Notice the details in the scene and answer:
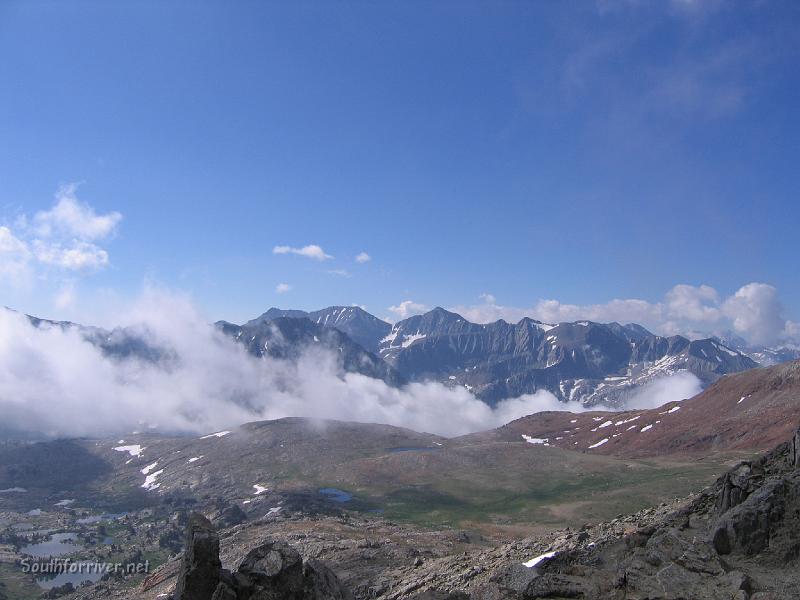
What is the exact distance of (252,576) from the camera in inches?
734

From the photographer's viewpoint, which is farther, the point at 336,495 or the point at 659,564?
the point at 336,495

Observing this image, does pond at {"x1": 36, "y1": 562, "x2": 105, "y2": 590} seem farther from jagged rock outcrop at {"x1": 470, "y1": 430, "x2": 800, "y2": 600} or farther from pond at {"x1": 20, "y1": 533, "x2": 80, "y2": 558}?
jagged rock outcrop at {"x1": 470, "y1": 430, "x2": 800, "y2": 600}

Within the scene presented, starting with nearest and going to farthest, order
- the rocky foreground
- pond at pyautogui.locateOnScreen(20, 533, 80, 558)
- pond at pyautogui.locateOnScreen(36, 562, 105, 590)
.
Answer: the rocky foreground → pond at pyautogui.locateOnScreen(36, 562, 105, 590) → pond at pyautogui.locateOnScreen(20, 533, 80, 558)

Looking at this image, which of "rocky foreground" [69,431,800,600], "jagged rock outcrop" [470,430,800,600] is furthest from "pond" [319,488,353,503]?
"jagged rock outcrop" [470,430,800,600]

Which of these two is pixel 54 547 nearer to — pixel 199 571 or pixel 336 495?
pixel 336 495

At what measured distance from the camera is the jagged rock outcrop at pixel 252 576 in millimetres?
18141

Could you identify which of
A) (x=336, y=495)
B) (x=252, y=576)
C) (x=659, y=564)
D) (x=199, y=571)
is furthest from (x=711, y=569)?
(x=336, y=495)

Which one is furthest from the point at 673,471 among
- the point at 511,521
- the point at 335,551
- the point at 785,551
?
the point at 785,551

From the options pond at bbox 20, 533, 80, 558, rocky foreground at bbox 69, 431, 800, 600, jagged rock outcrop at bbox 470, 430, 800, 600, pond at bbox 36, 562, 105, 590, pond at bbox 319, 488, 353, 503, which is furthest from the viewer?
pond at bbox 319, 488, 353, 503

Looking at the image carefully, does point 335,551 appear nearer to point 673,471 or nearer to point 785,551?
point 785,551

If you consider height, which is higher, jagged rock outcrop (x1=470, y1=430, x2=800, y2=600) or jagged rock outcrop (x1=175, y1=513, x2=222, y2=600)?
jagged rock outcrop (x1=175, y1=513, x2=222, y2=600)

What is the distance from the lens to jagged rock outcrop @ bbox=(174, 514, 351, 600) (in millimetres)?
18141

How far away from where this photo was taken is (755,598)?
657 inches

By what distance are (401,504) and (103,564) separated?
84.8 metres
